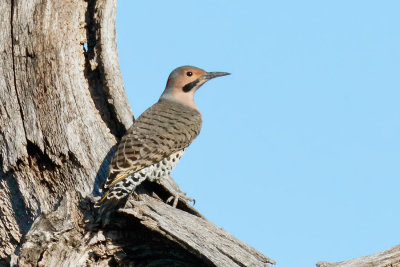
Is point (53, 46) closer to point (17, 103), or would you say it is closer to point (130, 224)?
point (17, 103)

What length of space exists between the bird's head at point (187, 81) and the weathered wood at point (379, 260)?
347 centimetres

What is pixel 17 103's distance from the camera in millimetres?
6344

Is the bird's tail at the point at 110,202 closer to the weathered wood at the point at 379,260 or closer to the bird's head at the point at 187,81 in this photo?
the weathered wood at the point at 379,260

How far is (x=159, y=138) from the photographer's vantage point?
714cm

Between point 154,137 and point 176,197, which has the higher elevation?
point 154,137

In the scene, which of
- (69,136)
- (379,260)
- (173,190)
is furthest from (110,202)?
(379,260)

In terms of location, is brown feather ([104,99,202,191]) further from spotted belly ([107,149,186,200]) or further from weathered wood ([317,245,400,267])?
weathered wood ([317,245,400,267])

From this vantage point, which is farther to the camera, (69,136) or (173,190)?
(173,190)

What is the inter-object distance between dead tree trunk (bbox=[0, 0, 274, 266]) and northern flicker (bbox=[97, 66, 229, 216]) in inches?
6.1

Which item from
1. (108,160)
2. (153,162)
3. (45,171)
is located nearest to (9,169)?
(45,171)

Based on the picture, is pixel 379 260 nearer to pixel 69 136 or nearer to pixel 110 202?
pixel 110 202

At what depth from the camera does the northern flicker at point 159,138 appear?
20.0 feet

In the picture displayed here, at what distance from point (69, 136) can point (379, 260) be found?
2.61m

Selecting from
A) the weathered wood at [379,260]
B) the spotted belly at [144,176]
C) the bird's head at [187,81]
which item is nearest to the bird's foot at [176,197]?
the spotted belly at [144,176]
